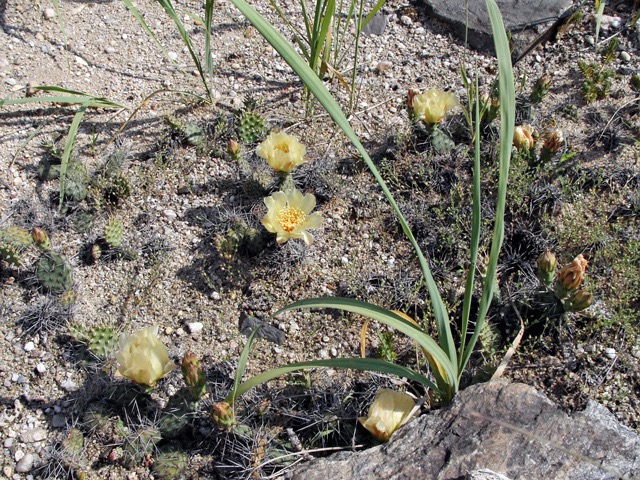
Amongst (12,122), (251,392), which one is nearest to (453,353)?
(251,392)

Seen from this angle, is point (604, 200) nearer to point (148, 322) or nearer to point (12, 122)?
point (148, 322)

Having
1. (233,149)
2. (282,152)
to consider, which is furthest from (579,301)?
(233,149)

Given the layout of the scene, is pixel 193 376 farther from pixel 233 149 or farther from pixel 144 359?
pixel 233 149

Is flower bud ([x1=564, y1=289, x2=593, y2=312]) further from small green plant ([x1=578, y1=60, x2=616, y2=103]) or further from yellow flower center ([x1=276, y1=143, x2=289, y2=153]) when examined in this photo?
small green plant ([x1=578, y1=60, x2=616, y2=103])

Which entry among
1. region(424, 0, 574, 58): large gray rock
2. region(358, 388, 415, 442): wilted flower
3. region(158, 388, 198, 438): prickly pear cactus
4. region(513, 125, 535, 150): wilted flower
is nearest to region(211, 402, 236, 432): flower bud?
region(158, 388, 198, 438): prickly pear cactus

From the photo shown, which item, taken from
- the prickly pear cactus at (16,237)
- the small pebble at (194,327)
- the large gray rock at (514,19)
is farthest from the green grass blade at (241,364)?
the large gray rock at (514,19)

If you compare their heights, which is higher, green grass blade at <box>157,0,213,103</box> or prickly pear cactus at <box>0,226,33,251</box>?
green grass blade at <box>157,0,213,103</box>
